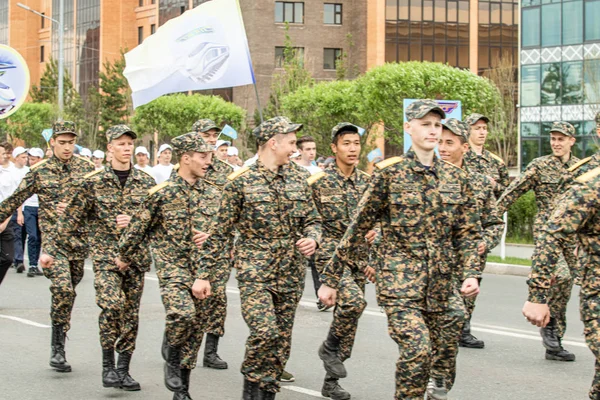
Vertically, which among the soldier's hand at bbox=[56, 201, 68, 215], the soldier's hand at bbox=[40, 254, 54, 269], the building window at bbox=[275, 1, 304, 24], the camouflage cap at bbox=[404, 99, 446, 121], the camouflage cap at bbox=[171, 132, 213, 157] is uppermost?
the building window at bbox=[275, 1, 304, 24]

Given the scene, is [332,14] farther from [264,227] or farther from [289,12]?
[264,227]

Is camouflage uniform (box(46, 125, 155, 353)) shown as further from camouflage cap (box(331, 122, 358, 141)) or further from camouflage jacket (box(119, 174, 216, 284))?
camouflage cap (box(331, 122, 358, 141))

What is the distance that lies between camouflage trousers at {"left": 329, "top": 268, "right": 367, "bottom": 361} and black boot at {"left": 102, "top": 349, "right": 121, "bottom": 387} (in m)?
1.87

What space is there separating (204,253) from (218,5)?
7.97m

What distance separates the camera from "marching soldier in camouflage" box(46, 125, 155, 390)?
25.2 feet

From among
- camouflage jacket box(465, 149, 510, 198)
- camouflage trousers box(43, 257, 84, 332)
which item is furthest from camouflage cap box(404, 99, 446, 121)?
camouflage trousers box(43, 257, 84, 332)

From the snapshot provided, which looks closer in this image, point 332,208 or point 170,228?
point 170,228

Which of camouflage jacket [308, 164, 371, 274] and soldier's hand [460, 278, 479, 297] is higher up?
camouflage jacket [308, 164, 371, 274]

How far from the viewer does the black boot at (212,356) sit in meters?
8.61

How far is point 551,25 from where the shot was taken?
48.2 m

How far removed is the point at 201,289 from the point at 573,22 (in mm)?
44288

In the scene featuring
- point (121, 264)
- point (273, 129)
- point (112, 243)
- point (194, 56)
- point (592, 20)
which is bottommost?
point (121, 264)

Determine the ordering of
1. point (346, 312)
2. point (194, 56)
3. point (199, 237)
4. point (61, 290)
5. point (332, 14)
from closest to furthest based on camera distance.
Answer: point (199, 237) → point (346, 312) → point (61, 290) → point (194, 56) → point (332, 14)

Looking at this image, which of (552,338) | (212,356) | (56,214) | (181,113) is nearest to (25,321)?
(56,214)
